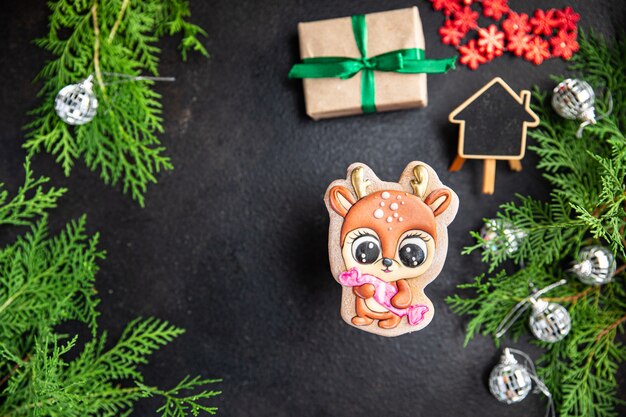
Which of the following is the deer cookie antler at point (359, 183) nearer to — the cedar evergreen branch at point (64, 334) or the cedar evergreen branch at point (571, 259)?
the cedar evergreen branch at point (571, 259)

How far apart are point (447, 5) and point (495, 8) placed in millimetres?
132

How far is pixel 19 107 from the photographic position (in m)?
2.00

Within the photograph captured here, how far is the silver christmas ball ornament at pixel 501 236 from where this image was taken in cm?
181

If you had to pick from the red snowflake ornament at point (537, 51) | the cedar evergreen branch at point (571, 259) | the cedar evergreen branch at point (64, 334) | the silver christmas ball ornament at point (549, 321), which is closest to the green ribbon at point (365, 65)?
the red snowflake ornament at point (537, 51)

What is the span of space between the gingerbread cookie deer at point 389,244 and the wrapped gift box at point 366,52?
257 mm

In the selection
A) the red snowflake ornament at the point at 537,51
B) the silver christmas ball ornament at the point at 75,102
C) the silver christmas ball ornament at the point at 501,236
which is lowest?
the silver christmas ball ornament at the point at 501,236

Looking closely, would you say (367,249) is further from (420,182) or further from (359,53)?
(359,53)

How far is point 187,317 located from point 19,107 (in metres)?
0.77

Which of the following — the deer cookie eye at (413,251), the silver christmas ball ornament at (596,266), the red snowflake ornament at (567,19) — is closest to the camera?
the deer cookie eye at (413,251)

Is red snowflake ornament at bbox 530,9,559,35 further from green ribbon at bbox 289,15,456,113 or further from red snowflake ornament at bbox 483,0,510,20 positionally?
green ribbon at bbox 289,15,456,113

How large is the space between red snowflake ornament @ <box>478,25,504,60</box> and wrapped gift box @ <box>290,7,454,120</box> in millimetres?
160

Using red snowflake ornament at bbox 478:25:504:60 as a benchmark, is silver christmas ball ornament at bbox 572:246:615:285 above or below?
below

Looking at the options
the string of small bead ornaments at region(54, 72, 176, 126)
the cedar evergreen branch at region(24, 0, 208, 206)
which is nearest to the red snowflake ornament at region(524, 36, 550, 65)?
the cedar evergreen branch at region(24, 0, 208, 206)

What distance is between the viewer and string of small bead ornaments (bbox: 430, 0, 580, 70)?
1.92m
